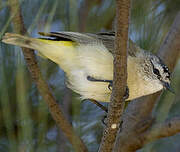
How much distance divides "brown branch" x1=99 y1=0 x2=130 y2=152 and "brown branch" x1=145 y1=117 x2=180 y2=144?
1.16 ft

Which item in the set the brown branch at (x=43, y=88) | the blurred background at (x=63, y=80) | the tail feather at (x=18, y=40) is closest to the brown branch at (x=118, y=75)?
the brown branch at (x=43, y=88)

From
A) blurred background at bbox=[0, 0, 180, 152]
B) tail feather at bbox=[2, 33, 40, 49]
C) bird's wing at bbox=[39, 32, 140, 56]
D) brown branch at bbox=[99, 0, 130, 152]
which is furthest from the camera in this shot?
blurred background at bbox=[0, 0, 180, 152]

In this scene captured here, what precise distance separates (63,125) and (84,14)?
30.2 inches

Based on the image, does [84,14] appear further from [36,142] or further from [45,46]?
[36,142]

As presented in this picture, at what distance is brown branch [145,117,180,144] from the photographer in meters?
1.76

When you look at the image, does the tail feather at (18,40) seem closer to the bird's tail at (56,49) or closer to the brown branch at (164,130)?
the bird's tail at (56,49)

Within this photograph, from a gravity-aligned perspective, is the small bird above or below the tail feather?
below

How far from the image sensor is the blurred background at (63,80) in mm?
1894

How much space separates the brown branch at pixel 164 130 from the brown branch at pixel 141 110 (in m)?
0.04

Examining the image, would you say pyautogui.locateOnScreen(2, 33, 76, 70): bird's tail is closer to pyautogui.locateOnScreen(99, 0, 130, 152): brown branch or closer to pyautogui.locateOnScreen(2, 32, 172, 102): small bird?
pyautogui.locateOnScreen(2, 32, 172, 102): small bird

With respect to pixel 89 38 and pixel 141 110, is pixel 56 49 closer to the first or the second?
pixel 89 38

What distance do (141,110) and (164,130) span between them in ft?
0.89

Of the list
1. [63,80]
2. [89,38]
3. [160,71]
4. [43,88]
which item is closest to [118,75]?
[43,88]

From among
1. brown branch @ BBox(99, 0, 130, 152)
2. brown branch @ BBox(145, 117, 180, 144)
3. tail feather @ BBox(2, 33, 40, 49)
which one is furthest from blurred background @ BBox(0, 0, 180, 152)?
brown branch @ BBox(99, 0, 130, 152)
